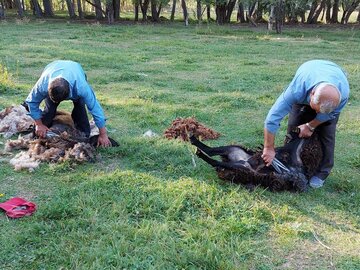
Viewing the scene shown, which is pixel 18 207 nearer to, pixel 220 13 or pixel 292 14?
pixel 220 13

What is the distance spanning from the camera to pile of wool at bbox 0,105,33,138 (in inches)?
231

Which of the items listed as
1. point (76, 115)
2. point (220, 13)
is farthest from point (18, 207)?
point (220, 13)

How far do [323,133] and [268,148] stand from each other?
0.77m

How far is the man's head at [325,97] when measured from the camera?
11.8 ft

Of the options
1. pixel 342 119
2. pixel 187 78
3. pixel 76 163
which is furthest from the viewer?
pixel 187 78

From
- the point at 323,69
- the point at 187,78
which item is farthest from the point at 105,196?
the point at 187,78

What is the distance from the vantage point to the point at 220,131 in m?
6.43

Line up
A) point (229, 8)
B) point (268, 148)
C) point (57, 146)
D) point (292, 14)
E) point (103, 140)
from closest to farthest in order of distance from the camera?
point (268, 148) < point (57, 146) < point (103, 140) < point (292, 14) < point (229, 8)

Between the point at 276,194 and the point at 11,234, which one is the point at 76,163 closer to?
the point at 11,234

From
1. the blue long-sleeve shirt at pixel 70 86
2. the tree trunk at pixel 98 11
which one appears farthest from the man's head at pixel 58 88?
the tree trunk at pixel 98 11

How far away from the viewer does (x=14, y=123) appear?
591cm

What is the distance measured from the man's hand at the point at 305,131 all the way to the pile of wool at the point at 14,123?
367 cm

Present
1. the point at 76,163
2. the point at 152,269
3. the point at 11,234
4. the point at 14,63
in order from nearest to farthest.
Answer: the point at 152,269 → the point at 11,234 → the point at 76,163 → the point at 14,63

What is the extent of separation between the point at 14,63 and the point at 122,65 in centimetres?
294
